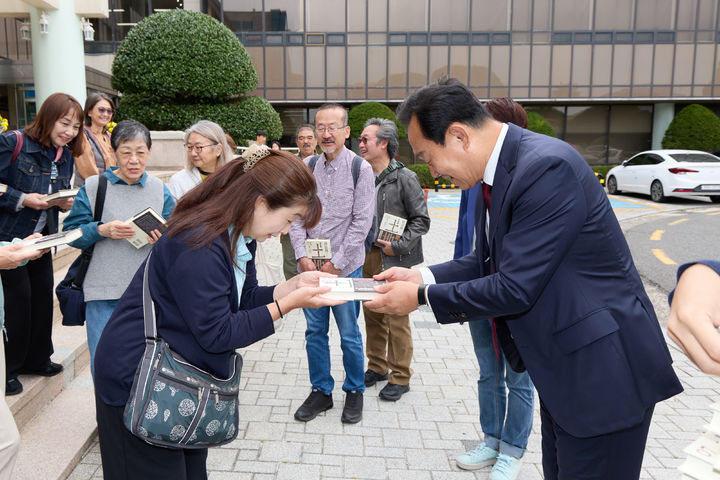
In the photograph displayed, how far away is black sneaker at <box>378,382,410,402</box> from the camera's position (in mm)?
4641

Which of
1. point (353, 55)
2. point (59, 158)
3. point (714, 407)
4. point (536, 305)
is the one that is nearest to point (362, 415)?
point (536, 305)

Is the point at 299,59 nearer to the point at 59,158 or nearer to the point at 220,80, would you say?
the point at 220,80

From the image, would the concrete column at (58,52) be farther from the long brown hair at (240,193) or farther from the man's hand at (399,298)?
the man's hand at (399,298)

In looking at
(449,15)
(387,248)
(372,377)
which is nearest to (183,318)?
(387,248)

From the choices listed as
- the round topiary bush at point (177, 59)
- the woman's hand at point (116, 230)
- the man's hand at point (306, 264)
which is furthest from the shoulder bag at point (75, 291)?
the round topiary bush at point (177, 59)

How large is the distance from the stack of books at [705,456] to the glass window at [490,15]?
28.5 m

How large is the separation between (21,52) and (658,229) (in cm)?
2216

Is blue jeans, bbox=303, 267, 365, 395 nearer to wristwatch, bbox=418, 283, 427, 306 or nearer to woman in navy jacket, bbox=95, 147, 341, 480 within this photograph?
wristwatch, bbox=418, 283, 427, 306

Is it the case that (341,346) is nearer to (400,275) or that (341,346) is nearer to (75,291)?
(400,275)

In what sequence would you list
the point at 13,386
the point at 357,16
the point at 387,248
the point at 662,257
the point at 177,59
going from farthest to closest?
1. the point at 357,16
2. the point at 177,59
3. the point at 662,257
4. the point at 387,248
5. the point at 13,386

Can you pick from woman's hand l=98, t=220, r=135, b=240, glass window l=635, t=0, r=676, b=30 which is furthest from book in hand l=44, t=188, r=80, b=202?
glass window l=635, t=0, r=676, b=30

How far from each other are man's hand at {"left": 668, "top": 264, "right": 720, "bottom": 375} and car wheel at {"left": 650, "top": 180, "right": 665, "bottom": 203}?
1894cm

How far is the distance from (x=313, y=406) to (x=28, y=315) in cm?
210

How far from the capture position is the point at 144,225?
350 cm
